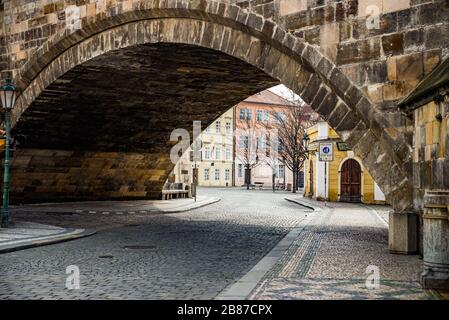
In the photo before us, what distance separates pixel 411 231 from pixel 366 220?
9914mm

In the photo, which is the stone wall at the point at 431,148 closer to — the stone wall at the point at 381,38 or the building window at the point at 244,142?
the stone wall at the point at 381,38

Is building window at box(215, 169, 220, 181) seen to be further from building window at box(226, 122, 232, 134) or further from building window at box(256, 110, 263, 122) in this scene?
building window at box(256, 110, 263, 122)

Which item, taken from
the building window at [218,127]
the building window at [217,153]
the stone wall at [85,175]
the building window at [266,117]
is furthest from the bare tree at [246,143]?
the stone wall at [85,175]

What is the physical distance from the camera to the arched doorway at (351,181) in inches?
1395

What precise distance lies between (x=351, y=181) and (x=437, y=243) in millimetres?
28399

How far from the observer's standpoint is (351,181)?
35.8m

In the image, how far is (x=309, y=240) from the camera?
1397cm

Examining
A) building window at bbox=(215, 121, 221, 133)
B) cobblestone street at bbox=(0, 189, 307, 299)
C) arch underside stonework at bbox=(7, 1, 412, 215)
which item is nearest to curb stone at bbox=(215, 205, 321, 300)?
cobblestone street at bbox=(0, 189, 307, 299)

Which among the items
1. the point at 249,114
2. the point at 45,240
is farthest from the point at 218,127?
the point at 45,240

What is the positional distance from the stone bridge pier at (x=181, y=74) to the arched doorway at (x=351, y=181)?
1041 cm

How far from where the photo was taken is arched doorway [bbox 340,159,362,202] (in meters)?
35.4

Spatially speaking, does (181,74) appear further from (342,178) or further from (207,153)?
(207,153)
